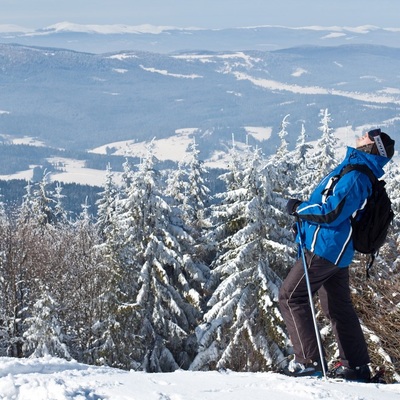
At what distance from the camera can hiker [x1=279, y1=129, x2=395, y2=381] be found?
19.7ft

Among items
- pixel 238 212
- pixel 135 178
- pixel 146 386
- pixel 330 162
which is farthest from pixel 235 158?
pixel 146 386

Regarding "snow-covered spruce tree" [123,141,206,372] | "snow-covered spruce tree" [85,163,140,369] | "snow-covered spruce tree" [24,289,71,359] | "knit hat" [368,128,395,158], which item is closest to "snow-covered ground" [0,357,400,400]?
"knit hat" [368,128,395,158]

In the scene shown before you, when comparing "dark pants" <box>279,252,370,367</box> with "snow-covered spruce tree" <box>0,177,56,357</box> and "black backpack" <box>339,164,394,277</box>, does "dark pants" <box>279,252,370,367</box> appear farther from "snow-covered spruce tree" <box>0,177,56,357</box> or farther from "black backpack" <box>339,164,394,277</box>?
"snow-covered spruce tree" <box>0,177,56,357</box>

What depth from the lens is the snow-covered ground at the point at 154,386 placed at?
5207 millimetres

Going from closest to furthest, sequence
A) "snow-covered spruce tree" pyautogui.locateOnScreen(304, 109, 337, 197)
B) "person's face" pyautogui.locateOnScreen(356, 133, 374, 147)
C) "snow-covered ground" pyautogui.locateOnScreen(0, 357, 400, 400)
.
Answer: "snow-covered ground" pyautogui.locateOnScreen(0, 357, 400, 400), "person's face" pyautogui.locateOnScreen(356, 133, 374, 147), "snow-covered spruce tree" pyautogui.locateOnScreen(304, 109, 337, 197)

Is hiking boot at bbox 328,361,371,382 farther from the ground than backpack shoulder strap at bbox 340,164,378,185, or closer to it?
closer to it

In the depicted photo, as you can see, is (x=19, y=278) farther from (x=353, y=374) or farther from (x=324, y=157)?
(x=353, y=374)

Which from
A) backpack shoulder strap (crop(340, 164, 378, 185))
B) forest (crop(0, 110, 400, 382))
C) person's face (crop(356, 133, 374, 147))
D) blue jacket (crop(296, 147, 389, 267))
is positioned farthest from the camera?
forest (crop(0, 110, 400, 382))

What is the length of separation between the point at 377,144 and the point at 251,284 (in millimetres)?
12183

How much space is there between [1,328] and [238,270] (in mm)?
7527

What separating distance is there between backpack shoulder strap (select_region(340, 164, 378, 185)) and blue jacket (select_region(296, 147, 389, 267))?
0.10 ft

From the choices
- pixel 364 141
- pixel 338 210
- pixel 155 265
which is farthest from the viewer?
pixel 155 265

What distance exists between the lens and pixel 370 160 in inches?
244

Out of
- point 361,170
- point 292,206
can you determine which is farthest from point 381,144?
point 292,206
